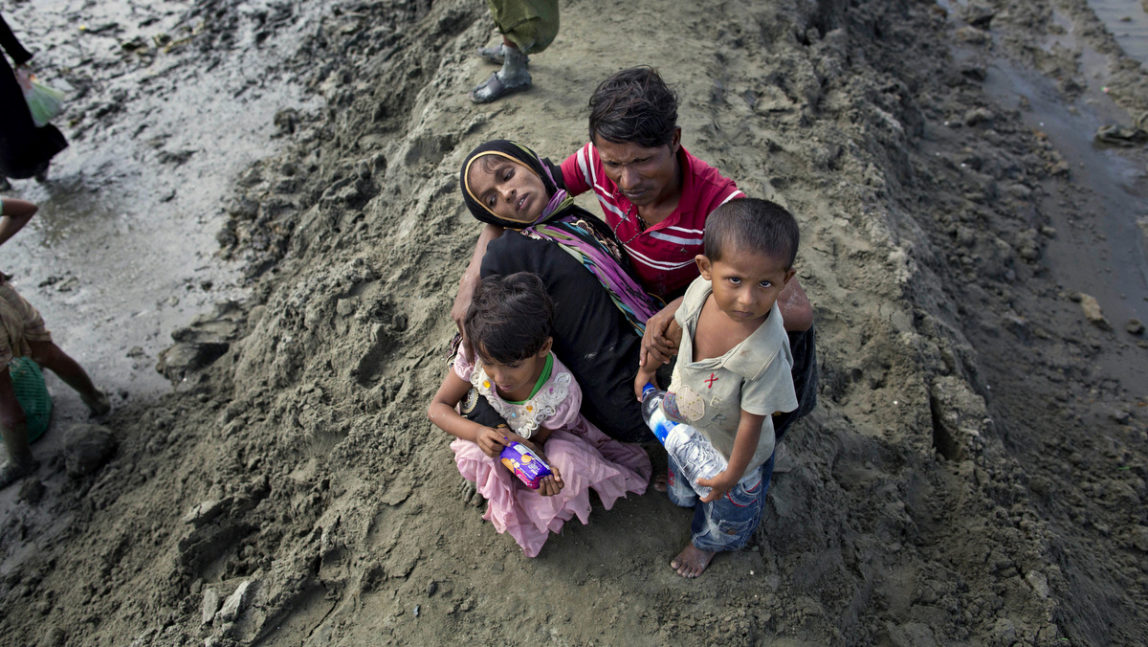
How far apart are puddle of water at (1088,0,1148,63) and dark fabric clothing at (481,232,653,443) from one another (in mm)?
6902

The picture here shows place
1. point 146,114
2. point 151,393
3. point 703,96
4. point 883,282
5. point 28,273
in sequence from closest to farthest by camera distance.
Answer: point 883,282
point 151,393
point 703,96
point 28,273
point 146,114

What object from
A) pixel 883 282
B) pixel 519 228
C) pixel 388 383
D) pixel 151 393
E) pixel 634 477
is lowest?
pixel 151 393

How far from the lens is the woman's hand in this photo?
200 cm

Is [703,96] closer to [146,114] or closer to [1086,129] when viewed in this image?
[1086,129]

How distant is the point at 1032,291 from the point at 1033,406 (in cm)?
113

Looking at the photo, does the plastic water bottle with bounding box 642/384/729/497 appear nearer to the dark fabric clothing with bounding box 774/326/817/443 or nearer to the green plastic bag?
the dark fabric clothing with bounding box 774/326/817/443

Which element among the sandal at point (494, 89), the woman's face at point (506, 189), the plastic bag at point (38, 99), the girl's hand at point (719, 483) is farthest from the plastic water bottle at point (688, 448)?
the plastic bag at point (38, 99)

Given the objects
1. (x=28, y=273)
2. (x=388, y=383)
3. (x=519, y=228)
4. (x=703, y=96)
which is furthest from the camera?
(x=28, y=273)

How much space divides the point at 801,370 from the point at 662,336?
0.45 m

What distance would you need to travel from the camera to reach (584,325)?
7.25ft

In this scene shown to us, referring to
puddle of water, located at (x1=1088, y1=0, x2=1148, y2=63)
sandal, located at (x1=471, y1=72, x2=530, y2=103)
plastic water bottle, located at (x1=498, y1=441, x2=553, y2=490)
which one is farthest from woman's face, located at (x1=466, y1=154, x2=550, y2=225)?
puddle of water, located at (x1=1088, y1=0, x2=1148, y2=63)

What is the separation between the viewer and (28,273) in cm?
472

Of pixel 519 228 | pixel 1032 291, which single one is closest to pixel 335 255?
pixel 519 228

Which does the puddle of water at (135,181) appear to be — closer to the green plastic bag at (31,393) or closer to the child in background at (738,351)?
the green plastic bag at (31,393)
